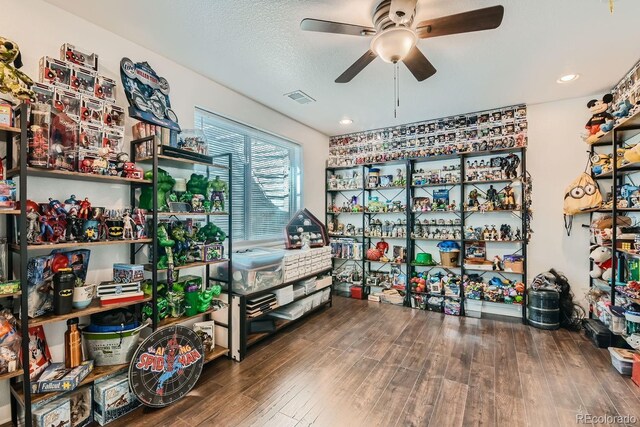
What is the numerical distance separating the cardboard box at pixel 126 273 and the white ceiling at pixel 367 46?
1.79 meters

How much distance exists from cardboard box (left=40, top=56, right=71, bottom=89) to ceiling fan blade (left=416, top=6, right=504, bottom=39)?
2.29 metres

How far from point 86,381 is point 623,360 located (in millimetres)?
3969

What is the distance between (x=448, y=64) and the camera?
8.66 ft

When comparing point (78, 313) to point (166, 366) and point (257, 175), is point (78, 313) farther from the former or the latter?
point (257, 175)

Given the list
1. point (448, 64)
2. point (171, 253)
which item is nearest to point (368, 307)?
point (171, 253)

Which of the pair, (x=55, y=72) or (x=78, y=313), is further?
(x=55, y=72)

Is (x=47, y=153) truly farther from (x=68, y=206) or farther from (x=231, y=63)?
(x=231, y=63)

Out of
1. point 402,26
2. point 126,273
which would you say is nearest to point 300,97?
point 402,26

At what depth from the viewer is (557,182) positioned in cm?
352

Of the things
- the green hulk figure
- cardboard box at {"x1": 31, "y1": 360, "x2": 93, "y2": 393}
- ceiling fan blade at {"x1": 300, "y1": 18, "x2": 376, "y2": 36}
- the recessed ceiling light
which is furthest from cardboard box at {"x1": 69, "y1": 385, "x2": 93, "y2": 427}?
the recessed ceiling light

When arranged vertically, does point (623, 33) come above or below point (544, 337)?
above

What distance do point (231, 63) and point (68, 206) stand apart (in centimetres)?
178

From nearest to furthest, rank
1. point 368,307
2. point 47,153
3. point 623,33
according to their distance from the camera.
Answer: point 47,153, point 623,33, point 368,307

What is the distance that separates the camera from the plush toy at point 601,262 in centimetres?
298
